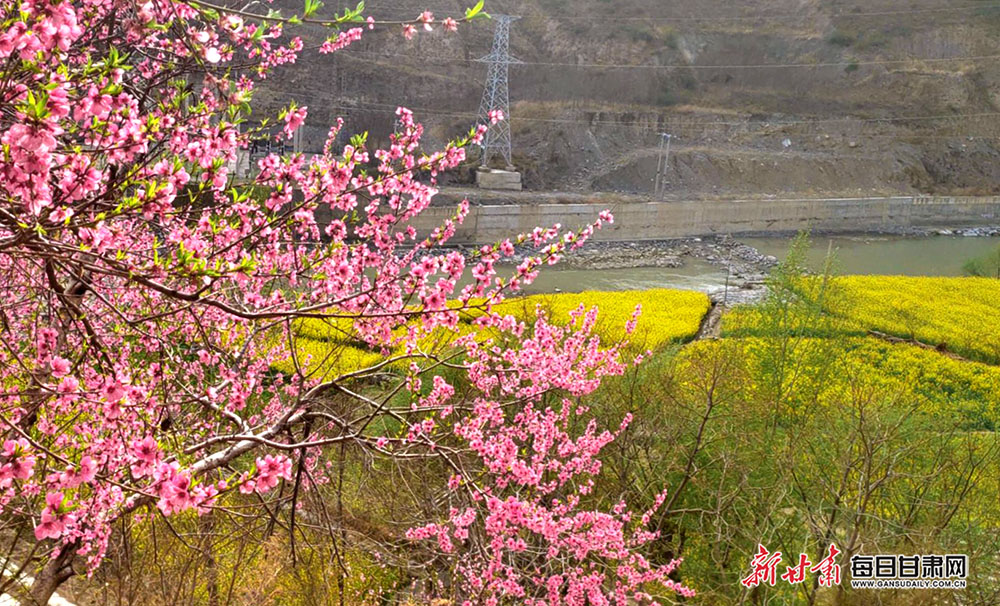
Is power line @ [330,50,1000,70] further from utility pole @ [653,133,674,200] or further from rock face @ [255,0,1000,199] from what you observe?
utility pole @ [653,133,674,200]

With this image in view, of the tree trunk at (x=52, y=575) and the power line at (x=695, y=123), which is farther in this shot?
the power line at (x=695, y=123)

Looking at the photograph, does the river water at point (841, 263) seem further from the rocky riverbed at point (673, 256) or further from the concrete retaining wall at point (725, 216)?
the concrete retaining wall at point (725, 216)

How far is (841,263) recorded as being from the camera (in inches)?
873

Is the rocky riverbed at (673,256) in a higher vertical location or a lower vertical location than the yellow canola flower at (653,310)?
lower

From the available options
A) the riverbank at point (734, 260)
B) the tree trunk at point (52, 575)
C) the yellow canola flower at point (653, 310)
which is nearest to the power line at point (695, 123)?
the riverbank at point (734, 260)

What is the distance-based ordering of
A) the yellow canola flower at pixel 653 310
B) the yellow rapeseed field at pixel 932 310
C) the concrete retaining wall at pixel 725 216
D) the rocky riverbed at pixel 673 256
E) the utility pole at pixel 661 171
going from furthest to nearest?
the utility pole at pixel 661 171 → the concrete retaining wall at pixel 725 216 → the rocky riverbed at pixel 673 256 → the yellow rapeseed field at pixel 932 310 → the yellow canola flower at pixel 653 310

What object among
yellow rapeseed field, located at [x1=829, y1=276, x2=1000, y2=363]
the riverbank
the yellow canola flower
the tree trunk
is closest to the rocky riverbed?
the riverbank

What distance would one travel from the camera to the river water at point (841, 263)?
2439cm

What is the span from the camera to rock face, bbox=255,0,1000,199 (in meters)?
46.4

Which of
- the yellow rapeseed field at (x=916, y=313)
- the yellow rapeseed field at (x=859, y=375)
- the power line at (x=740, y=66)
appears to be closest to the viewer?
the yellow rapeseed field at (x=859, y=375)

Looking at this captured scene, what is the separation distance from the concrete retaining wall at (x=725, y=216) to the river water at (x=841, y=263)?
1.69 meters

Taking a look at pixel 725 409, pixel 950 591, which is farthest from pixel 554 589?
pixel 725 409

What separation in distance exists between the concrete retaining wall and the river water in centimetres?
169

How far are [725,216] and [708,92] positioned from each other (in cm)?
2459
